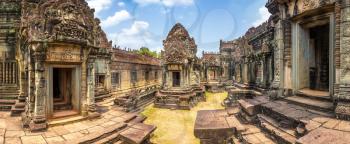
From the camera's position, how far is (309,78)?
6922mm

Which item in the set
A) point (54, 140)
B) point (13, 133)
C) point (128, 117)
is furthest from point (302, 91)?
point (13, 133)

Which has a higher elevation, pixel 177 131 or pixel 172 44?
pixel 172 44

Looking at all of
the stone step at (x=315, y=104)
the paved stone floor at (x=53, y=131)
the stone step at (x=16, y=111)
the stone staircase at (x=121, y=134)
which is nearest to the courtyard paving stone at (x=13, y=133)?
the paved stone floor at (x=53, y=131)

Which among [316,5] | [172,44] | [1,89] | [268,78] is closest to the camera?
[316,5]

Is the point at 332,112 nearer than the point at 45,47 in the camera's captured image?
Yes

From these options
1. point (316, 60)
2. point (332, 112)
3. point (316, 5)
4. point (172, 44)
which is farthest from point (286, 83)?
point (172, 44)

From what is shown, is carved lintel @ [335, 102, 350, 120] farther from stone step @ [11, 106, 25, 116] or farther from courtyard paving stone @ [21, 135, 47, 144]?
stone step @ [11, 106, 25, 116]

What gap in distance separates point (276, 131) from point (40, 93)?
6.71 metres

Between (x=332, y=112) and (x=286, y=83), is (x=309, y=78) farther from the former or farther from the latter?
(x=332, y=112)

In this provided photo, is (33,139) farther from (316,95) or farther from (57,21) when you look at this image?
(316,95)

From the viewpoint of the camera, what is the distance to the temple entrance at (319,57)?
7105 millimetres

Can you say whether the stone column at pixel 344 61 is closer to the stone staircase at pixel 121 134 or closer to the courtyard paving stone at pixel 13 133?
the stone staircase at pixel 121 134

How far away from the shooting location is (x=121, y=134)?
6086 mm

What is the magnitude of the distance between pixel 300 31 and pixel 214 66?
26.6m
